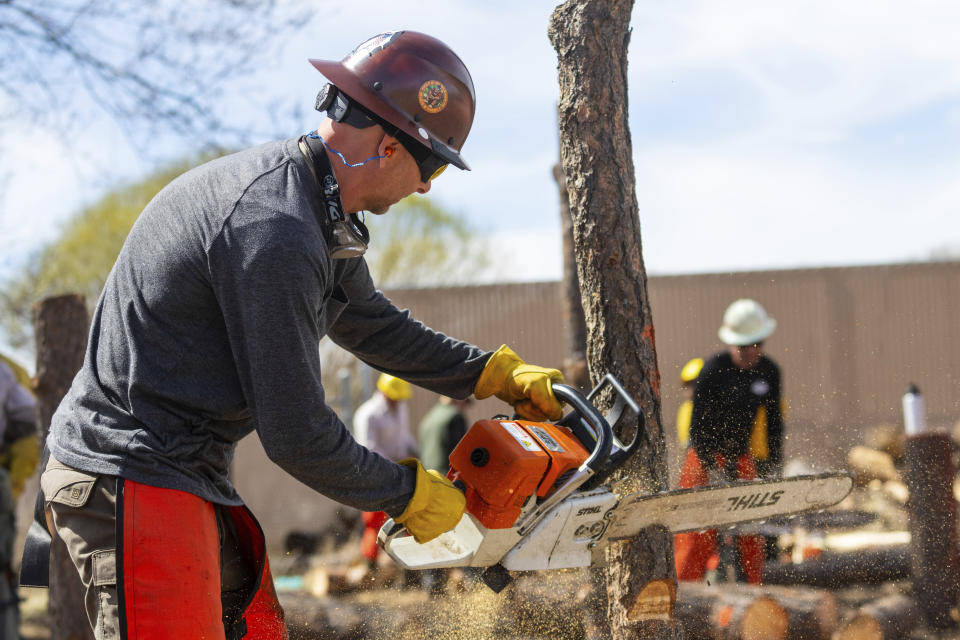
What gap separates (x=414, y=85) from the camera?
6.95ft

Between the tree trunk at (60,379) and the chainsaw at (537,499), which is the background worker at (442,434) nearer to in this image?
the tree trunk at (60,379)

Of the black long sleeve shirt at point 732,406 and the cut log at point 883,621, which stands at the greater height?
the black long sleeve shirt at point 732,406

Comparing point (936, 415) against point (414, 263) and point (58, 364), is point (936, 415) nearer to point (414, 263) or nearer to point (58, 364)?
point (58, 364)

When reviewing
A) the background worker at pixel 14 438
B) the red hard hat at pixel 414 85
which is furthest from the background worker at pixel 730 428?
the background worker at pixel 14 438

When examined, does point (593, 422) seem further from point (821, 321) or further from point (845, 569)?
point (821, 321)

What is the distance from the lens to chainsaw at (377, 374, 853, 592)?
2236 mm

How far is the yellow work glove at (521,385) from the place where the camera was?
2.60m

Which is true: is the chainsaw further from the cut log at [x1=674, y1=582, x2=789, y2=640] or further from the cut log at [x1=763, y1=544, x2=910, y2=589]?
the cut log at [x1=763, y1=544, x2=910, y2=589]

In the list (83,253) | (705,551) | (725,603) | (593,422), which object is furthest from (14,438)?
(83,253)

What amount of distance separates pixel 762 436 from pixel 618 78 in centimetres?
299

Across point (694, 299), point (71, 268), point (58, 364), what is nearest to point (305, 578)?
point (58, 364)

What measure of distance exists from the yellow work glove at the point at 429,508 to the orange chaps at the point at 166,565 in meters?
0.45

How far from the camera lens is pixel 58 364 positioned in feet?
15.5

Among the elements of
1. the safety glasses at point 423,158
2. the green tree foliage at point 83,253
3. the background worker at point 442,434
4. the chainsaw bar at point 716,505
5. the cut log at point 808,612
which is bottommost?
the cut log at point 808,612
